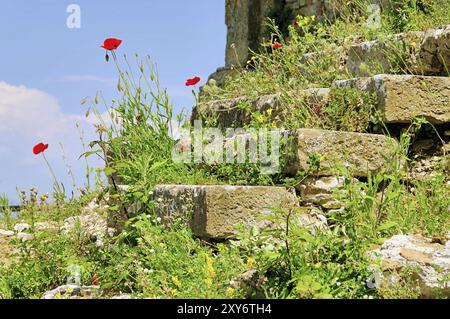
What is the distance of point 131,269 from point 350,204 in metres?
1.62

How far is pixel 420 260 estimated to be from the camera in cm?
329

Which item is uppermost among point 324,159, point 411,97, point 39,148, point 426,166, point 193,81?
point 193,81

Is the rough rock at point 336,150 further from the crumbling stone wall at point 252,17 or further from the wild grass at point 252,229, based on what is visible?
the crumbling stone wall at point 252,17

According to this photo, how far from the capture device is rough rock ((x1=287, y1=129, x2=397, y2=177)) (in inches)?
175

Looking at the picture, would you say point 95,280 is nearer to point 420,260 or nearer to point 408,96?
point 420,260

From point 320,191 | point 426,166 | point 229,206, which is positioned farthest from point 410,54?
point 229,206

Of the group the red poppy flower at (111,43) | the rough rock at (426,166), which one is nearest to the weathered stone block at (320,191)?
the rough rock at (426,166)

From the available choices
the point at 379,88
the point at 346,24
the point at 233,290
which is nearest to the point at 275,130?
the point at 379,88

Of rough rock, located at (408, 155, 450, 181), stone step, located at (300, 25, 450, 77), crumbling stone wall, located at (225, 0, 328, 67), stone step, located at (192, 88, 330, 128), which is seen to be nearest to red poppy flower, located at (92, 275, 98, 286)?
stone step, located at (192, 88, 330, 128)

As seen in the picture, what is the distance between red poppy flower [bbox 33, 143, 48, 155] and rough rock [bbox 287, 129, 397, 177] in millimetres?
2365

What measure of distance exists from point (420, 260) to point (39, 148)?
3.66 m

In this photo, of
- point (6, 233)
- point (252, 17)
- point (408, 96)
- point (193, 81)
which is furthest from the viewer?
point (252, 17)

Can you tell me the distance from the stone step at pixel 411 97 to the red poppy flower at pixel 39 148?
2.92 m
